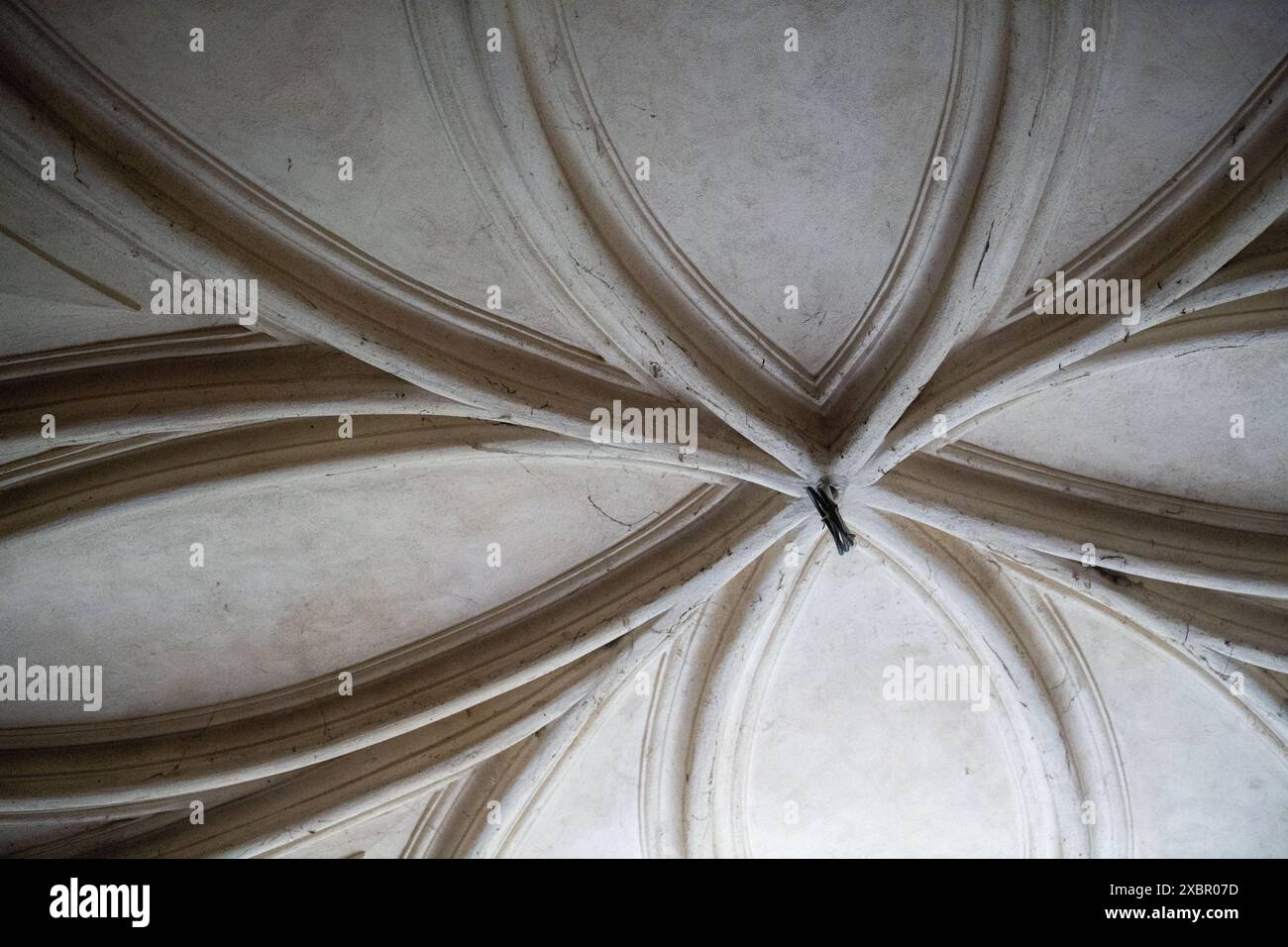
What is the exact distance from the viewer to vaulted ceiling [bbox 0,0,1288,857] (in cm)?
528

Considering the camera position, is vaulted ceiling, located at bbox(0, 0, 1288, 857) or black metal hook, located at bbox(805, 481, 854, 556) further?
black metal hook, located at bbox(805, 481, 854, 556)

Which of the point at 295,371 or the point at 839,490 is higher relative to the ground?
the point at 295,371

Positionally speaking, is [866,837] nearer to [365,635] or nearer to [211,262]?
[365,635]

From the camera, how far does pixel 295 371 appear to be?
6.18m

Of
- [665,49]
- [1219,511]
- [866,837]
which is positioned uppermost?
[665,49]

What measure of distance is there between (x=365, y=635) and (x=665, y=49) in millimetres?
4613

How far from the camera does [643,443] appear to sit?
672cm

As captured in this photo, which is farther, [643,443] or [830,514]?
[830,514]

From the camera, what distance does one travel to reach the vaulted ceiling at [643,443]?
5277 mm

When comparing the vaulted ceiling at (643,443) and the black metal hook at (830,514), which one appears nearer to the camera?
the vaulted ceiling at (643,443)

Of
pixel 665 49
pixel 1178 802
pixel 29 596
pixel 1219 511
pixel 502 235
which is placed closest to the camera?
pixel 665 49

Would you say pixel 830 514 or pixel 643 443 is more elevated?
pixel 643 443

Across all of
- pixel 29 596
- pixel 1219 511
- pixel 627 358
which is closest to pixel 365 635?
pixel 29 596

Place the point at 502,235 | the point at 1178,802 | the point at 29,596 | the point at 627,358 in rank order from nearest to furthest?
1. the point at 502,235
2. the point at 627,358
3. the point at 29,596
4. the point at 1178,802
